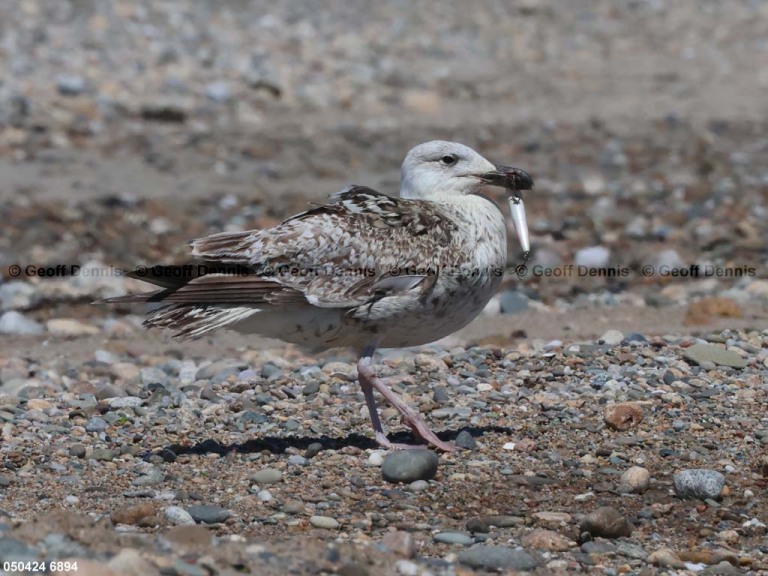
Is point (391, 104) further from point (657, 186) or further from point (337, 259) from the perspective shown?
point (337, 259)

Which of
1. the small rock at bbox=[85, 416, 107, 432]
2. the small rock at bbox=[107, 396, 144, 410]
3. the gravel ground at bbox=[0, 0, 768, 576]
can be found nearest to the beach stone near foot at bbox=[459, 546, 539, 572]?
the gravel ground at bbox=[0, 0, 768, 576]

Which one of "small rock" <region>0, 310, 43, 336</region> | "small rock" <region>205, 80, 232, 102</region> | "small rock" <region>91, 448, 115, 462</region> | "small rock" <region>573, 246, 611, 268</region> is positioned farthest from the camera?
"small rock" <region>205, 80, 232, 102</region>

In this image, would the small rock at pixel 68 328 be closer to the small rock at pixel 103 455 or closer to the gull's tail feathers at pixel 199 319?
the small rock at pixel 103 455

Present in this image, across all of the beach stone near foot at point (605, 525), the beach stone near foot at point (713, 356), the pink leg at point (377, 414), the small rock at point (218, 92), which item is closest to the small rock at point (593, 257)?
the beach stone near foot at point (713, 356)

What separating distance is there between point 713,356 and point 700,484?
190 centimetres

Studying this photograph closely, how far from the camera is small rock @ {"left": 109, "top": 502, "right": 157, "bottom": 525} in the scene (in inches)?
218

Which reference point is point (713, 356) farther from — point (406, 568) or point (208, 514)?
point (208, 514)

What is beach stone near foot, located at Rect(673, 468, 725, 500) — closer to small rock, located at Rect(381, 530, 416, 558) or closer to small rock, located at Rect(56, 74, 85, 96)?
small rock, located at Rect(381, 530, 416, 558)

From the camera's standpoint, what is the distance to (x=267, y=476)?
6.16 meters

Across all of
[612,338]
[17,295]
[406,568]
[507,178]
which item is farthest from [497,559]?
[17,295]

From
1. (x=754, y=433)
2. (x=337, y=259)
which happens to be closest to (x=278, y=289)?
(x=337, y=259)

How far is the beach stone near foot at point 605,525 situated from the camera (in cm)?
548

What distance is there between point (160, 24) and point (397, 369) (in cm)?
1467

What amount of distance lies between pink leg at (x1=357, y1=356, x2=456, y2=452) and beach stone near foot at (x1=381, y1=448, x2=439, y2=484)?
0.29 meters
